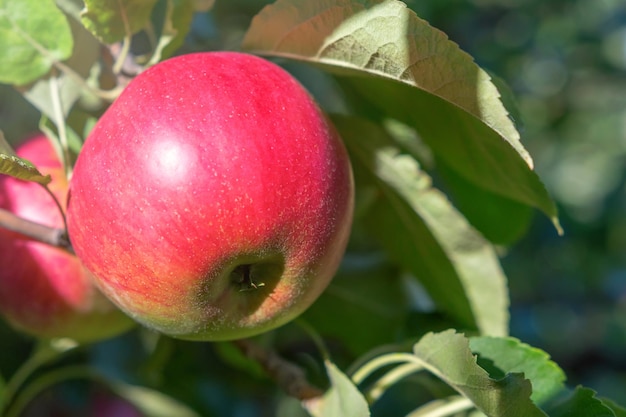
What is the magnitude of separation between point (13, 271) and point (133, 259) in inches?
13.5

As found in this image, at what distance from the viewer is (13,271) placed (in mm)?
978

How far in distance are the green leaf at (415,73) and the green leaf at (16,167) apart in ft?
1.06

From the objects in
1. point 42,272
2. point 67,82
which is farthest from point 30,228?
point 67,82

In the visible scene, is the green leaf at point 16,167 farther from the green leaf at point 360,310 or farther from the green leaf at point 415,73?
the green leaf at point 360,310

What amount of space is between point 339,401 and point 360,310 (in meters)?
0.36

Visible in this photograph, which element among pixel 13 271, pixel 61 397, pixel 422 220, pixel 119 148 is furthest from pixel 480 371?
pixel 61 397

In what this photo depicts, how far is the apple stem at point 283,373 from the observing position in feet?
3.16

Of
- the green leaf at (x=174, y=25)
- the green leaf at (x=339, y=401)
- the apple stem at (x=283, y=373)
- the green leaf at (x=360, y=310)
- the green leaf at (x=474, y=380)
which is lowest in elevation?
the green leaf at (x=360, y=310)

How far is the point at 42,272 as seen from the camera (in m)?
0.98

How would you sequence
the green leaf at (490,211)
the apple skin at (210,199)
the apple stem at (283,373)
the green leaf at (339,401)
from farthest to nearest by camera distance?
the green leaf at (490,211), the apple stem at (283,373), the green leaf at (339,401), the apple skin at (210,199)

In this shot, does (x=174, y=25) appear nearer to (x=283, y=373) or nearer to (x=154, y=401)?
(x=283, y=373)

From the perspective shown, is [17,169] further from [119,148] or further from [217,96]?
[217,96]

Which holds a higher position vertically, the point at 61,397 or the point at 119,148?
the point at 119,148

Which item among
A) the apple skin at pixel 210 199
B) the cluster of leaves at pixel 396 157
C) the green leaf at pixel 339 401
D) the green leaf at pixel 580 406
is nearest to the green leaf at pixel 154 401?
the cluster of leaves at pixel 396 157
